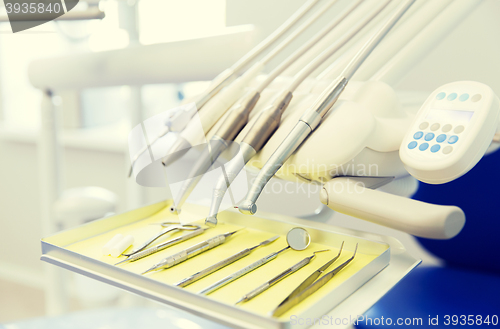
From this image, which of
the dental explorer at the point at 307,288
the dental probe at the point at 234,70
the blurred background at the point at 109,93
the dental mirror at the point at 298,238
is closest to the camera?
the dental explorer at the point at 307,288

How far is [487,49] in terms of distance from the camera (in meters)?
0.90

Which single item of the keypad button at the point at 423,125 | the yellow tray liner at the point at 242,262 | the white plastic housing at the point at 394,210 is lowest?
the yellow tray liner at the point at 242,262

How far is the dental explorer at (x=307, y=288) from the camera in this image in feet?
1.05

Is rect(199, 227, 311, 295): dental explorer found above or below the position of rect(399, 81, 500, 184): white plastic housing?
below

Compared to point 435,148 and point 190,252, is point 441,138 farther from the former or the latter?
point 190,252

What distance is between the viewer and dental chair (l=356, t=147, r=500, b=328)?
0.71 m

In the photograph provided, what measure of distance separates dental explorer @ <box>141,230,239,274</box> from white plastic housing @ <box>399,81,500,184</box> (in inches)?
7.5

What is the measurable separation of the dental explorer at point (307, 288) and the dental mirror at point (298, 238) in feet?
0.14

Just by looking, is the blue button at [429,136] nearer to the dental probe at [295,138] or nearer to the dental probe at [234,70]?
the dental probe at [295,138]

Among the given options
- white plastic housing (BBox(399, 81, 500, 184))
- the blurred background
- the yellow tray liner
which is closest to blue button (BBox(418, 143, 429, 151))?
white plastic housing (BBox(399, 81, 500, 184))

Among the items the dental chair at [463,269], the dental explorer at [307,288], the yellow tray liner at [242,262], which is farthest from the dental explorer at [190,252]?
the dental chair at [463,269]

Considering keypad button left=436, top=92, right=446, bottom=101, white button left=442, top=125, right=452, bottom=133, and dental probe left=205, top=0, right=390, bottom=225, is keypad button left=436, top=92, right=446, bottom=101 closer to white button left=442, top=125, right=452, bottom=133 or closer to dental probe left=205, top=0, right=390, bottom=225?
white button left=442, top=125, right=452, bottom=133

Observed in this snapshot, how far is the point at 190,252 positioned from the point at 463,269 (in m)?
0.67

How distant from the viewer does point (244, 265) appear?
1.32 ft
